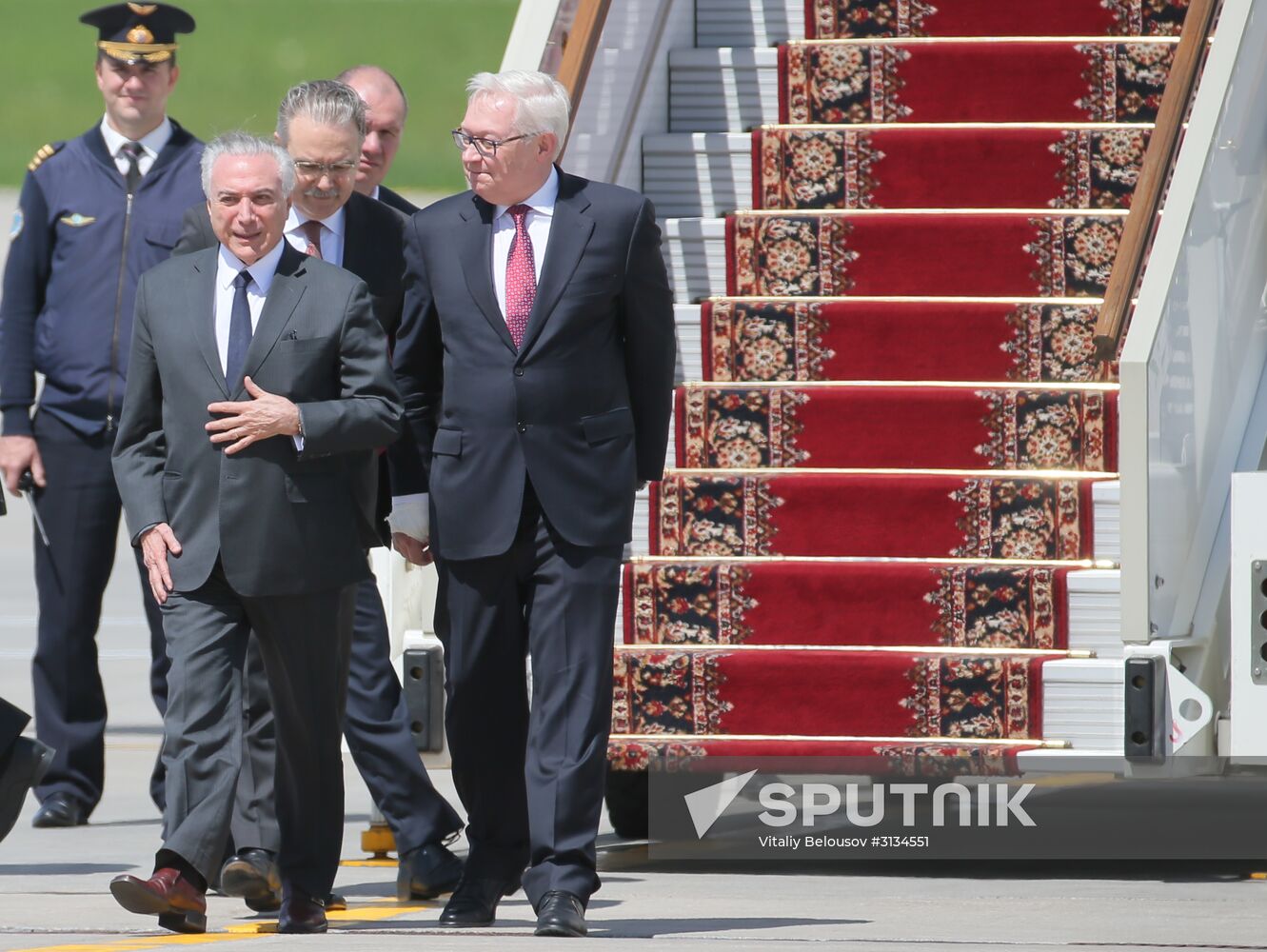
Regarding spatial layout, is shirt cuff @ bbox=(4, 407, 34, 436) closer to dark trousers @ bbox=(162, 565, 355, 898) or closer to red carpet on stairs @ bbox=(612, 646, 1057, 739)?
red carpet on stairs @ bbox=(612, 646, 1057, 739)

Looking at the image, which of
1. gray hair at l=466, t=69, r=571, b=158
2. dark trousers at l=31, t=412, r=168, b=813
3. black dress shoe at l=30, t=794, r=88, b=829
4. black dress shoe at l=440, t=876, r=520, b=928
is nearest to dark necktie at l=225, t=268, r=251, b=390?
gray hair at l=466, t=69, r=571, b=158

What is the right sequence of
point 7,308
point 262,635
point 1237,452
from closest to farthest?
point 262,635 → point 1237,452 → point 7,308

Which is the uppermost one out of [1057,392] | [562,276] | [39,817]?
[562,276]

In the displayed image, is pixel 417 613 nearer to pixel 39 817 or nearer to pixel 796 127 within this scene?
pixel 39 817

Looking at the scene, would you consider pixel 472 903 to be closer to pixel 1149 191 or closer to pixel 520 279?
pixel 520 279

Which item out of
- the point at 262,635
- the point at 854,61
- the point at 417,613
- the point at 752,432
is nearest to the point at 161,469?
the point at 262,635

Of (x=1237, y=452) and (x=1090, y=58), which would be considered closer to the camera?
(x=1237, y=452)

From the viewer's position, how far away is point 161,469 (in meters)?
5.30

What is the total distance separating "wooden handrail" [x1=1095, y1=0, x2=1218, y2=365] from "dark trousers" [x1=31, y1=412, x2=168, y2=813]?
2.77 metres

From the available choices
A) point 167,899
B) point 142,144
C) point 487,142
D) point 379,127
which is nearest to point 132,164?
point 142,144

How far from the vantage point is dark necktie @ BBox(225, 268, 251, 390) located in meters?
5.24

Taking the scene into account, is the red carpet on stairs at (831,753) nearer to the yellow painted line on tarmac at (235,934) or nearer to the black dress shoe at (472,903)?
the yellow painted line on tarmac at (235,934)

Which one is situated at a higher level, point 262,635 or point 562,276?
point 562,276

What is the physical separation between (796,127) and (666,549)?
1.45 metres
